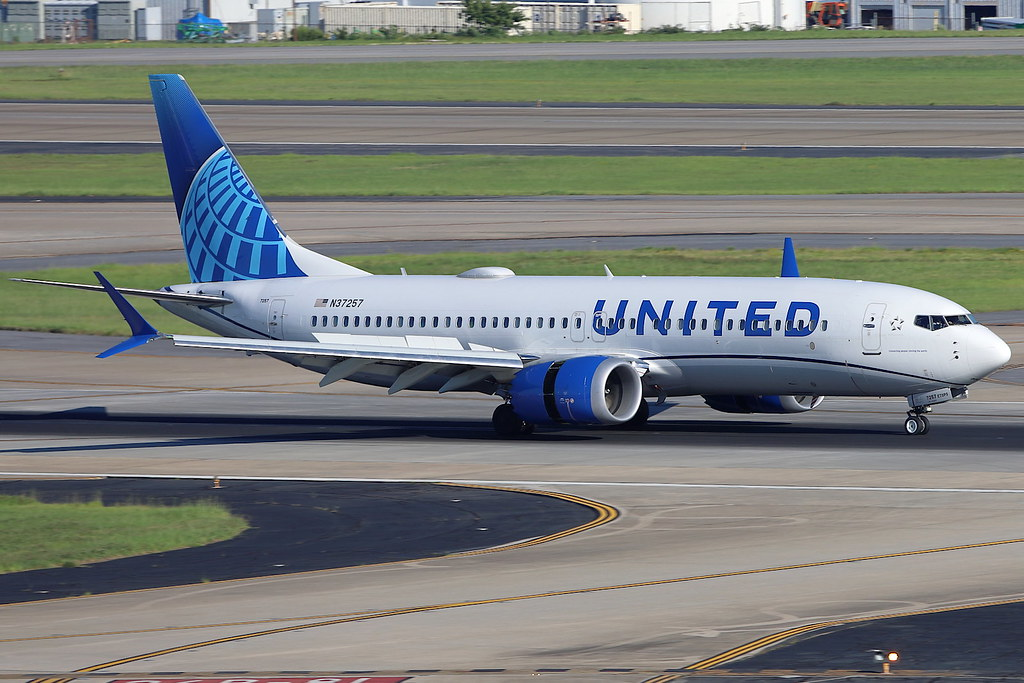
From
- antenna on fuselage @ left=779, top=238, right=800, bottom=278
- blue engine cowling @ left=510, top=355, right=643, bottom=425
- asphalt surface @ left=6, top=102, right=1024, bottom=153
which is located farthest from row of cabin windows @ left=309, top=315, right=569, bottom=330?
asphalt surface @ left=6, top=102, right=1024, bottom=153

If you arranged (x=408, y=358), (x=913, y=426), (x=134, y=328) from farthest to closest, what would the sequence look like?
(x=408, y=358), (x=913, y=426), (x=134, y=328)

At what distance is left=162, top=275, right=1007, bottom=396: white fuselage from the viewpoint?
44.5m

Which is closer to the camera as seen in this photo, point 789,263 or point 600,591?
A: point 600,591

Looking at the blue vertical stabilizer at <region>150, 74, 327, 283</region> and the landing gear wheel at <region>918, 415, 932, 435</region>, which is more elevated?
the blue vertical stabilizer at <region>150, 74, 327, 283</region>

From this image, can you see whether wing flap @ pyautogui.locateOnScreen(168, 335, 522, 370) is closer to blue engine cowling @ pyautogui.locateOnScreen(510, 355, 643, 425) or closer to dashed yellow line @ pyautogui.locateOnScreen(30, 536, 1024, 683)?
blue engine cowling @ pyautogui.locateOnScreen(510, 355, 643, 425)

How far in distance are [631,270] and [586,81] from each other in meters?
87.9

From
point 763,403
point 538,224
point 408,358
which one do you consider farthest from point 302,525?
point 538,224

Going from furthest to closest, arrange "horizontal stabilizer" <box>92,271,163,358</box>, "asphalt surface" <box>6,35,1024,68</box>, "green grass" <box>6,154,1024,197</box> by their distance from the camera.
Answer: "asphalt surface" <box>6,35,1024,68</box> → "green grass" <box>6,154,1024,197</box> → "horizontal stabilizer" <box>92,271,163,358</box>

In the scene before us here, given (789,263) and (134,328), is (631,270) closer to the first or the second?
(789,263)

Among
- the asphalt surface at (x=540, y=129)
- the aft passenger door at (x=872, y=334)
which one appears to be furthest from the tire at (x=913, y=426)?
the asphalt surface at (x=540, y=129)

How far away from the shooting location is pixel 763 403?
48.3 m

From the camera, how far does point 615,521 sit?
34.3 m

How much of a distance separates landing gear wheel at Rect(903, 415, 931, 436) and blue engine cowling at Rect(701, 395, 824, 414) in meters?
3.03

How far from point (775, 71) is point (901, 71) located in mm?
11974
